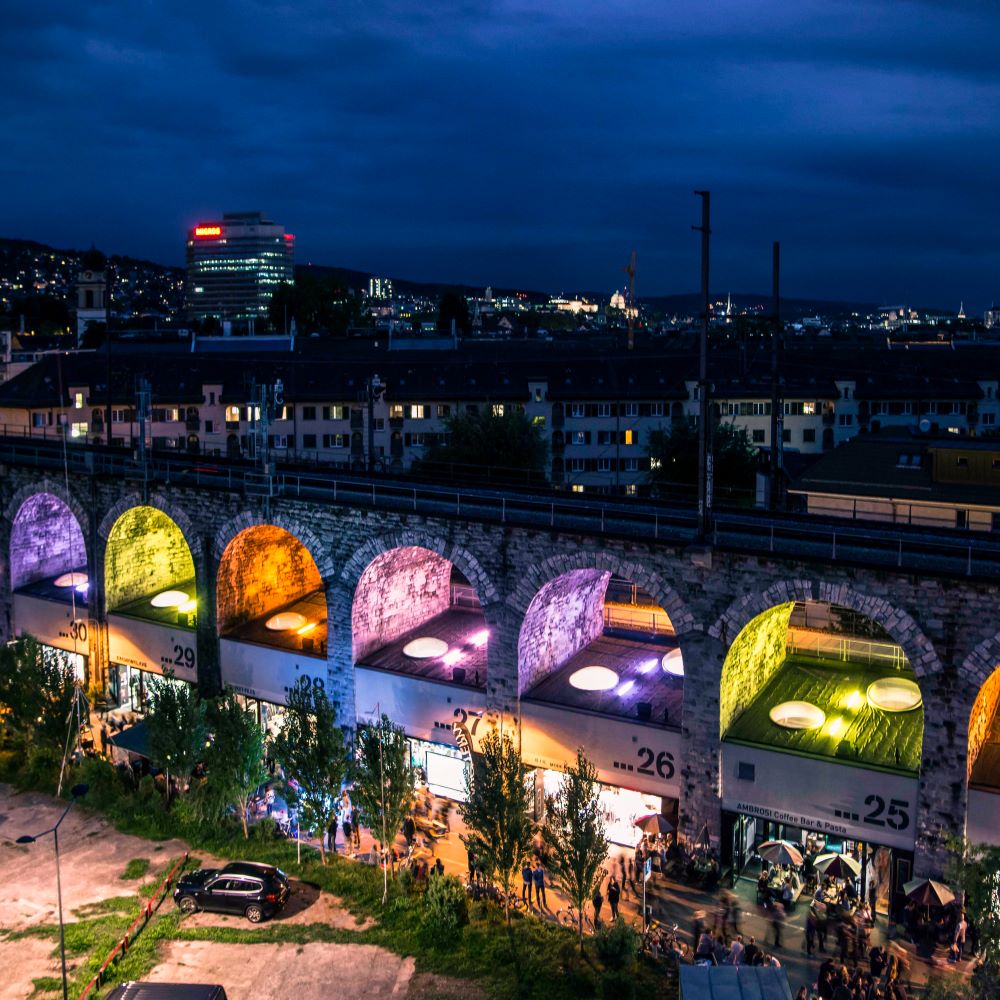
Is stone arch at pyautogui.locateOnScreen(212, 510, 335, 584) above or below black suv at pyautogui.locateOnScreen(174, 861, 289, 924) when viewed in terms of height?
above

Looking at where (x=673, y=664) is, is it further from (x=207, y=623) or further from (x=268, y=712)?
(x=207, y=623)

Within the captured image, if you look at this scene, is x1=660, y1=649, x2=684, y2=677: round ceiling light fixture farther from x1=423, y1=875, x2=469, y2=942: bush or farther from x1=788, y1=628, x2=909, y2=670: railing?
x1=423, y1=875, x2=469, y2=942: bush

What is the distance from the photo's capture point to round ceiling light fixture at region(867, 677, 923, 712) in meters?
30.6

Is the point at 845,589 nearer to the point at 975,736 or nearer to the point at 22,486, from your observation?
the point at 975,736

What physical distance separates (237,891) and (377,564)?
12681 mm

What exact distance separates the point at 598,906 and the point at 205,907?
11851mm

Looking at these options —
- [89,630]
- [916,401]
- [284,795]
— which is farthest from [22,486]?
[916,401]

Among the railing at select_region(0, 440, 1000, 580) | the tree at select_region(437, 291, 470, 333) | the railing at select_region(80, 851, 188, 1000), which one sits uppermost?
the tree at select_region(437, 291, 470, 333)

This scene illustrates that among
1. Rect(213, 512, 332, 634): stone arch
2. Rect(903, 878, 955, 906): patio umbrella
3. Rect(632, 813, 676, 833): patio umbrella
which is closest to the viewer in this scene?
Rect(903, 878, 955, 906): patio umbrella

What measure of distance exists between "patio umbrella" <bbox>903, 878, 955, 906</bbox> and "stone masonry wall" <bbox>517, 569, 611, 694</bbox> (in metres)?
13.3

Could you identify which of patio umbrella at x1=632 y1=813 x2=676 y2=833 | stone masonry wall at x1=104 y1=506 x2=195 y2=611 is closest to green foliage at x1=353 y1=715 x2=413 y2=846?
patio umbrella at x1=632 y1=813 x2=676 y2=833

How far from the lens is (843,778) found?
28.0 meters

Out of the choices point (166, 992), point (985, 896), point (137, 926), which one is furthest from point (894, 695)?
point (137, 926)

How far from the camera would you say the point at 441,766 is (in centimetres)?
3641
